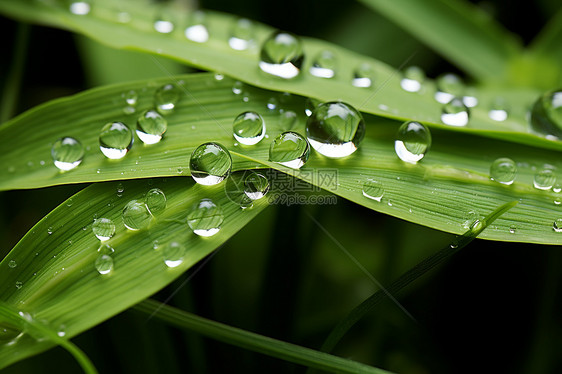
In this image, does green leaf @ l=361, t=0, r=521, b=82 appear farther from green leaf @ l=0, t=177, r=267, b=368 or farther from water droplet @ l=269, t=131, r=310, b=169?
green leaf @ l=0, t=177, r=267, b=368

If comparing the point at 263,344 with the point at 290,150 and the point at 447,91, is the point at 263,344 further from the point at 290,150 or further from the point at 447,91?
the point at 447,91

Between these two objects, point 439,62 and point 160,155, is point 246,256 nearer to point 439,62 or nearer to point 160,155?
point 160,155

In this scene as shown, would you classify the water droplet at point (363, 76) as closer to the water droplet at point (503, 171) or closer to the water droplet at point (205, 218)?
the water droplet at point (503, 171)

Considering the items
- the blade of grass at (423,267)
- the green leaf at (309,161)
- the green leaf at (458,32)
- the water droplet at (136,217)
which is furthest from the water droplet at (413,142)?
the green leaf at (458,32)

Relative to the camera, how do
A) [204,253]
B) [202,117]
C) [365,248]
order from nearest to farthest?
[204,253], [202,117], [365,248]

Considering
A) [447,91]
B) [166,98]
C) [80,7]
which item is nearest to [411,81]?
[447,91]

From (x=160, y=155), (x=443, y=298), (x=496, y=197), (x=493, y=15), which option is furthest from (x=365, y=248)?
(x=493, y=15)
